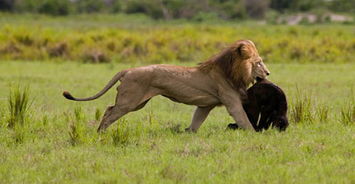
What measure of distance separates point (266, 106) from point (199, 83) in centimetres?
96

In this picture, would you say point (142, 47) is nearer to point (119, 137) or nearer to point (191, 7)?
point (119, 137)

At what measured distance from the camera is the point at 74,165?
287 inches

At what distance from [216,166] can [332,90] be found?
10426 millimetres

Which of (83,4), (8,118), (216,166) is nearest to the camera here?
(216,166)

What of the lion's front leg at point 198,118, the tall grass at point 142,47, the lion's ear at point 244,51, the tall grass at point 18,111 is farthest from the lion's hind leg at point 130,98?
the tall grass at point 142,47

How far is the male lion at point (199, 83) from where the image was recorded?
9.08 meters

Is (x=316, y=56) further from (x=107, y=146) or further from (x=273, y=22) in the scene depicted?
(x=273, y=22)

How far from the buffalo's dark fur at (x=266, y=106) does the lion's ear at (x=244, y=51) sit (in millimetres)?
475

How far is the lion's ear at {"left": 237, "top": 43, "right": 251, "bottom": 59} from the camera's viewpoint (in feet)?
30.1

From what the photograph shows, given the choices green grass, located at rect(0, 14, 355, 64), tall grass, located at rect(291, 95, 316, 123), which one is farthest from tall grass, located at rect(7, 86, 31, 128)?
green grass, located at rect(0, 14, 355, 64)

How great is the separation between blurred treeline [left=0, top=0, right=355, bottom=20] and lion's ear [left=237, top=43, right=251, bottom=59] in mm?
43500

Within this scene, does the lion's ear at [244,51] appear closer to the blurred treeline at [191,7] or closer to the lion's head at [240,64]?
the lion's head at [240,64]

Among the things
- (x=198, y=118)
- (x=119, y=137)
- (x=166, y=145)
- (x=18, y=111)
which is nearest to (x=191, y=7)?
(x=18, y=111)

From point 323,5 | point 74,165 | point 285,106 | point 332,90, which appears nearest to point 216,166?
point 74,165
